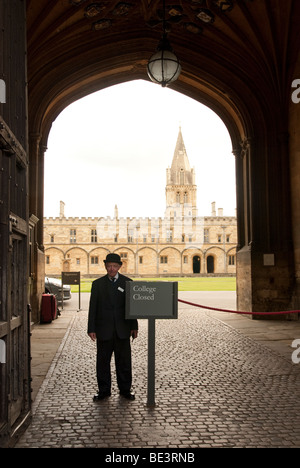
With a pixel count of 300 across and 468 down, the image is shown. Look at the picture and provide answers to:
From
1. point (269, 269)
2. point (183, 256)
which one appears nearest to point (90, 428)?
point (269, 269)

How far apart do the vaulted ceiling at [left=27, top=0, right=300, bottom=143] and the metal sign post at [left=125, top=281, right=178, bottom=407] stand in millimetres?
7119

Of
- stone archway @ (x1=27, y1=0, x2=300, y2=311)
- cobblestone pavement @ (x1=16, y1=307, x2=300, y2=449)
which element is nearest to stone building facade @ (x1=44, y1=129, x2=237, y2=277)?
stone archway @ (x1=27, y1=0, x2=300, y2=311)

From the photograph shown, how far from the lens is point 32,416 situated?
12.3ft

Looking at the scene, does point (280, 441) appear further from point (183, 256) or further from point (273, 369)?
point (183, 256)

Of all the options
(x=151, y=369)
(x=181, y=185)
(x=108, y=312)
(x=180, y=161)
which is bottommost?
(x=151, y=369)

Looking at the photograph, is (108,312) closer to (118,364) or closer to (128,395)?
(118,364)

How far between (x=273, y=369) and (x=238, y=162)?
25.2 feet

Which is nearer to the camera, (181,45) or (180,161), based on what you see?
(181,45)

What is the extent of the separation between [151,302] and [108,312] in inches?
18.4

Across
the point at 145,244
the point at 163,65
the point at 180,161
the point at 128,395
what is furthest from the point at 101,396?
the point at 180,161

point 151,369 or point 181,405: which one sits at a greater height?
point 151,369

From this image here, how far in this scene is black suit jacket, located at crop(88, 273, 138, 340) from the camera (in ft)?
14.3

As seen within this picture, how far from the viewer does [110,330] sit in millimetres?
4359

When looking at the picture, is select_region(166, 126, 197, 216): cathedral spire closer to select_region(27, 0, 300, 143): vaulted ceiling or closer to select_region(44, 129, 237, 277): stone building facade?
select_region(44, 129, 237, 277): stone building facade
